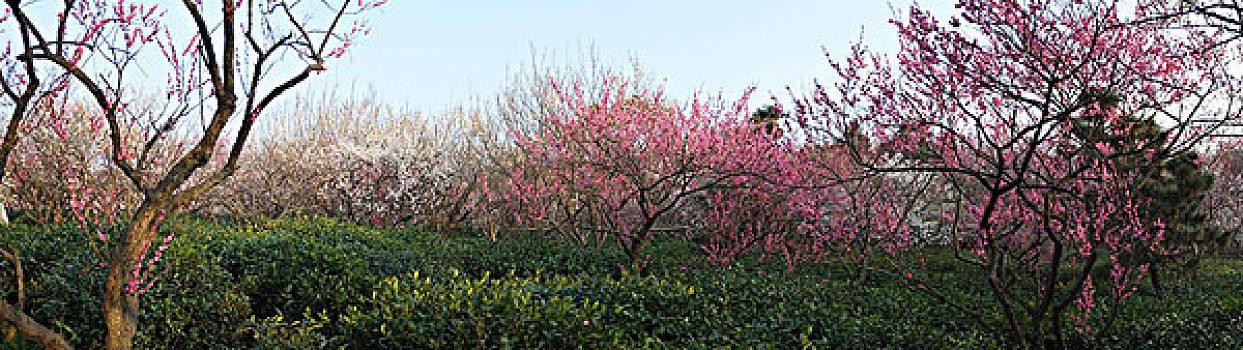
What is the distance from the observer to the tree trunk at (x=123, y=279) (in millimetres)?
3025

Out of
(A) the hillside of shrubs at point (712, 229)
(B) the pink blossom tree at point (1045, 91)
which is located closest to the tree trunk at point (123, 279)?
(A) the hillside of shrubs at point (712, 229)

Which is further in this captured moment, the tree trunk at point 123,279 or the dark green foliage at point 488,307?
the dark green foliage at point 488,307

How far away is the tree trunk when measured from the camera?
3.03 m

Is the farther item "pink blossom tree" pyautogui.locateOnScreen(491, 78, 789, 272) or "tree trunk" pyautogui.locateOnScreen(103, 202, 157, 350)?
"pink blossom tree" pyautogui.locateOnScreen(491, 78, 789, 272)

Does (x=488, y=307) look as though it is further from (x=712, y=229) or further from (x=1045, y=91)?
(x=712, y=229)

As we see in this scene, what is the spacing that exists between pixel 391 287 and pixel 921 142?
3269mm

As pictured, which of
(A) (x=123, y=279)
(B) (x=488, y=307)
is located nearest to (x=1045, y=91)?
(B) (x=488, y=307)

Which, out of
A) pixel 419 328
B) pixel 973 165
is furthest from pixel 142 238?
pixel 973 165

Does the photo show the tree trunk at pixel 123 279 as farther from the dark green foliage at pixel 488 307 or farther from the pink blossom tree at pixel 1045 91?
the pink blossom tree at pixel 1045 91

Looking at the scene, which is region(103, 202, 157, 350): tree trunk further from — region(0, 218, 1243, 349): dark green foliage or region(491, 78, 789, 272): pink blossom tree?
region(491, 78, 789, 272): pink blossom tree

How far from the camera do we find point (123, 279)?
3115mm

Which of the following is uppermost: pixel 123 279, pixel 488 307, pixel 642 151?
pixel 642 151

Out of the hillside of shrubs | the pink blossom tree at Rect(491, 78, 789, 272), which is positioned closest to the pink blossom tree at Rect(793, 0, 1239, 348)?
the hillside of shrubs

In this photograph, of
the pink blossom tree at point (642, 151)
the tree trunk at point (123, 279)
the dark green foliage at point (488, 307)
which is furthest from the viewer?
the pink blossom tree at point (642, 151)
